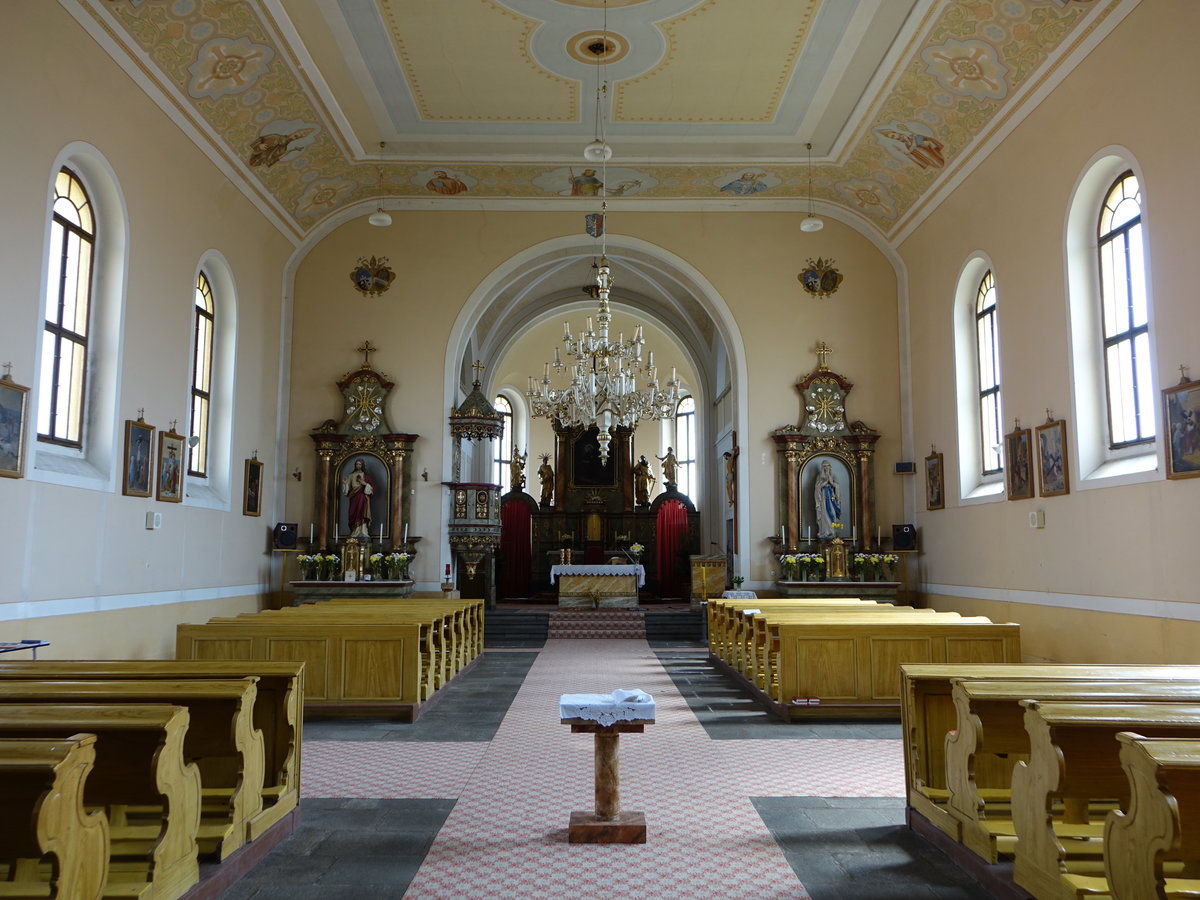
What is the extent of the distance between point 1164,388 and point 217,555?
1220 cm

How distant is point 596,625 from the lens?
17984 millimetres

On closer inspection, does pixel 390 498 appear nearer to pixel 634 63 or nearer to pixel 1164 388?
pixel 634 63

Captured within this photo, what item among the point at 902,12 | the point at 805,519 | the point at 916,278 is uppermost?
the point at 902,12

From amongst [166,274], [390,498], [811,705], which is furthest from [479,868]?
[390,498]

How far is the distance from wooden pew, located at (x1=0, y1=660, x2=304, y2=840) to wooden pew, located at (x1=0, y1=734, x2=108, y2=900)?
188 cm

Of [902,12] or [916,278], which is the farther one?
[916,278]

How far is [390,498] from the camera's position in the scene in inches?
674

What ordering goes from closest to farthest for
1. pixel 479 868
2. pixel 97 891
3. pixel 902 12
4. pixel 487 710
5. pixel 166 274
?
pixel 97 891 → pixel 479 868 → pixel 487 710 → pixel 902 12 → pixel 166 274

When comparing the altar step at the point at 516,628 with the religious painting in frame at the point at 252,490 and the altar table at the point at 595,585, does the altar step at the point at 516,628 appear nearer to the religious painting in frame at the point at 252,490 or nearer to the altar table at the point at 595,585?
the altar table at the point at 595,585

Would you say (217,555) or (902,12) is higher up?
(902,12)

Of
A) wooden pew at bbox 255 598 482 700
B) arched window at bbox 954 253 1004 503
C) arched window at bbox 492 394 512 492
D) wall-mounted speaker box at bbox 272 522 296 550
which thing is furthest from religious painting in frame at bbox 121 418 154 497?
arched window at bbox 492 394 512 492

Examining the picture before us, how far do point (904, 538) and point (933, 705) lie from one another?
36.7 feet

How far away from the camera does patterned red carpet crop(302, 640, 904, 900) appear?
14.9 feet

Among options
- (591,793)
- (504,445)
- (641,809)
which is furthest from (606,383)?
(504,445)
